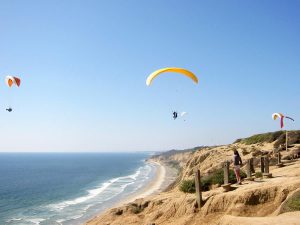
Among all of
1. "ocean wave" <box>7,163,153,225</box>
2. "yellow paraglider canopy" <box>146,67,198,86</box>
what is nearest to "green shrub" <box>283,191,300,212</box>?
Result: "yellow paraglider canopy" <box>146,67,198,86</box>

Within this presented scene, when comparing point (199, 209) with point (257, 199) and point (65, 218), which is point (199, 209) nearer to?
point (257, 199)

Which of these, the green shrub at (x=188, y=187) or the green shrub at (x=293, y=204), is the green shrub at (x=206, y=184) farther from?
the green shrub at (x=293, y=204)

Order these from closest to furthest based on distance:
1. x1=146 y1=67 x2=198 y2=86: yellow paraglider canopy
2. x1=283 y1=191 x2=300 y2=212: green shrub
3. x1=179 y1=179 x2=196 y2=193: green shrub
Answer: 1. x1=283 y1=191 x2=300 y2=212: green shrub
2. x1=146 y1=67 x2=198 y2=86: yellow paraglider canopy
3. x1=179 y1=179 x2=196 y2=193: green shrub

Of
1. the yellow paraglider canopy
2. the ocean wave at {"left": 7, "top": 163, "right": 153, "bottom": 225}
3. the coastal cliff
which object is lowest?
the ocean wave at {"left": 7, "top": 163, "right": 153, "bottom": 225}

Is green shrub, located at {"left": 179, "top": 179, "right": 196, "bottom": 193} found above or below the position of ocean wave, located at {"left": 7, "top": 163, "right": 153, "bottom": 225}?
above

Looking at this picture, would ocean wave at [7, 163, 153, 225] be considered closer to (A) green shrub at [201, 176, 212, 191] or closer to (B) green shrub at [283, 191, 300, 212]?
(A) green shrub at [201, 176, 212, 191]

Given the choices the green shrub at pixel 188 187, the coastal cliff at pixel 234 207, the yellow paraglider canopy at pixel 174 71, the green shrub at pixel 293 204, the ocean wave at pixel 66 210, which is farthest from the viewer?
the ocean wave at pixel 66 210

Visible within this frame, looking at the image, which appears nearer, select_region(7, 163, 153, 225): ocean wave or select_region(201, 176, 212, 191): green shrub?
select_region(201, 176, 212, 191): green shrub

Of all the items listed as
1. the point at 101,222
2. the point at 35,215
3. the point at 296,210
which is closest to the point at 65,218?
the point at 35,215

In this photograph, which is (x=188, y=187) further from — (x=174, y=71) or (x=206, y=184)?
(x=174, y=71)

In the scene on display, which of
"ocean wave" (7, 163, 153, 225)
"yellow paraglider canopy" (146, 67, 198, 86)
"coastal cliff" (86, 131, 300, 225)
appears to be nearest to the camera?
"coastal cliff" (86, 131, 300, 225)

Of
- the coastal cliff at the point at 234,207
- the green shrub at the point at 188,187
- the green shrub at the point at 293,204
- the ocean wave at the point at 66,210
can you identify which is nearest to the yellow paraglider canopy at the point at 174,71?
the coastal cliff at the point at 234,207
